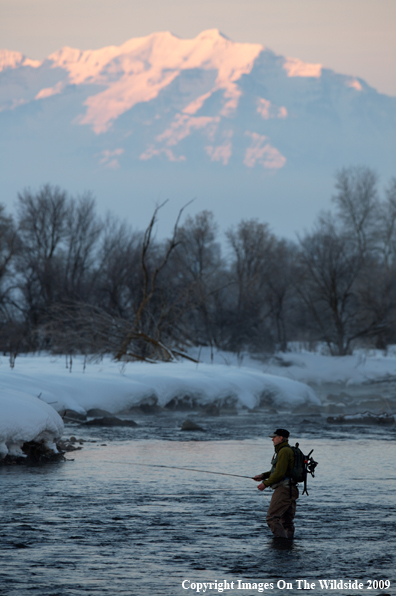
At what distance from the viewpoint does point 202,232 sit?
56.1 m

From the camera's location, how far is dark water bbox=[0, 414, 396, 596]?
6391 millimetres

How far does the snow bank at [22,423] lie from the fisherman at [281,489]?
562 centimetres

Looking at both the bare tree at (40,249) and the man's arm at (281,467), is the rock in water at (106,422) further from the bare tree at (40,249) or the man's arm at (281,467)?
the bare tree at (40,249)

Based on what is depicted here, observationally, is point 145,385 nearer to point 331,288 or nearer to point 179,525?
point 179,525

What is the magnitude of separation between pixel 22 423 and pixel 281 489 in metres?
5.87

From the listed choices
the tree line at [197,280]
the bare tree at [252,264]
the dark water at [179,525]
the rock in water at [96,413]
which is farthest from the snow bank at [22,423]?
the bare tree at [252,264]

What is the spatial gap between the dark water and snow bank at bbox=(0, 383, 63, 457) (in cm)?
57

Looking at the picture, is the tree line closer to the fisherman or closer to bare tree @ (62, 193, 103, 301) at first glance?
bare tree @ (62, 193, 103, 301)

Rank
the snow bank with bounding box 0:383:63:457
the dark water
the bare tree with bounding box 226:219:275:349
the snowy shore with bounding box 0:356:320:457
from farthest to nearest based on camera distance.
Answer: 1. the bare tree with bounding box 226:219:275:349
2. the snowy shore with bounding box 0:356:320:457
3. the snow bank with bounding box 0:383:63:457
4. the dark water

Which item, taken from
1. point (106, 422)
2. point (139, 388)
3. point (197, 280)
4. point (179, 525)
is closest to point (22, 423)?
point (179, 525)

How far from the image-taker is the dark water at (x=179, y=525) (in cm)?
639

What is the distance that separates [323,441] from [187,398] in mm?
8257

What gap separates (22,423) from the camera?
12.3 m

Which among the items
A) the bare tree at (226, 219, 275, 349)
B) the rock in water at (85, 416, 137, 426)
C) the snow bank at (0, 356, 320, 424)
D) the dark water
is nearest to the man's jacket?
the dark water
